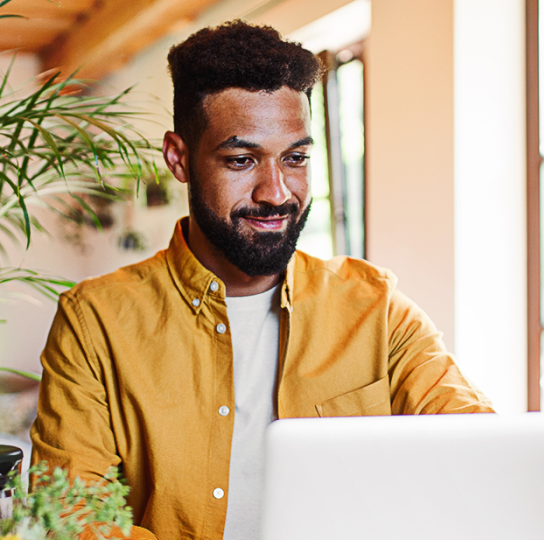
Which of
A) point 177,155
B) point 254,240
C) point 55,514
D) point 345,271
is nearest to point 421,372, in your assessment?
point 345,271

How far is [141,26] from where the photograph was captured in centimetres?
296

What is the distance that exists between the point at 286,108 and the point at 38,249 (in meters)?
1.82

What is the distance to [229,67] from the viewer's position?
4.88 ft

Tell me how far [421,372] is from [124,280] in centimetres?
78

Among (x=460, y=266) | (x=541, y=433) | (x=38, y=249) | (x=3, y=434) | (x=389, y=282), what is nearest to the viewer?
(x=541, y=433)

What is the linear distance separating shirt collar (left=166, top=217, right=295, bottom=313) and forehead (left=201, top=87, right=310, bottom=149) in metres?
0.29

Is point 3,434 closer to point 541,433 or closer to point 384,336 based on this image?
point 384,336

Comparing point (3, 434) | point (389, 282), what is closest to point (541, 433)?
point (389, 282)

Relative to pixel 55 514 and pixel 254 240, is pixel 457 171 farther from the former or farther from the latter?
pixel 55 514

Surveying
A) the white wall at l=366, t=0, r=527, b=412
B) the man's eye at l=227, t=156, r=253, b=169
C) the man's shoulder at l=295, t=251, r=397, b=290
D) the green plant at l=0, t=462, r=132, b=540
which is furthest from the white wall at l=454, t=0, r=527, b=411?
the green plant at l=0, t=462, r=132, b=540

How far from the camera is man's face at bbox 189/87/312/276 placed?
57.4 inches

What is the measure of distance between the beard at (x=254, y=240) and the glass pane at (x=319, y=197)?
6.75ft

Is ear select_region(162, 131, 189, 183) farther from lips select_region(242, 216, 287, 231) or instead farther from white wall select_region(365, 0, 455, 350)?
white wall select_region(365, 0, 455, 350)

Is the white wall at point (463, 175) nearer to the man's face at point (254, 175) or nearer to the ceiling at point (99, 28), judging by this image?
the man's face at point (254, 175)
